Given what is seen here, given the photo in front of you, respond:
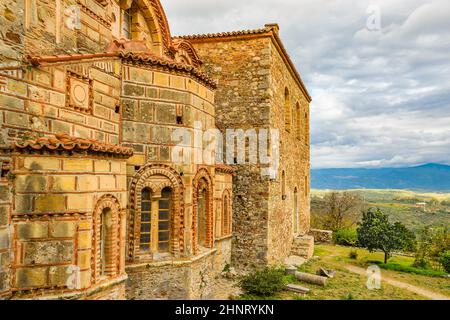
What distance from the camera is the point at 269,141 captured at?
13.7m

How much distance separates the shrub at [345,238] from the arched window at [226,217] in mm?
A: 14015

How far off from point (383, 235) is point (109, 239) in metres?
16.0

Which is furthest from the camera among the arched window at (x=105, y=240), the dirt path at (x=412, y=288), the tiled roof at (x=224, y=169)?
the dirt path at (x=412, y=288)

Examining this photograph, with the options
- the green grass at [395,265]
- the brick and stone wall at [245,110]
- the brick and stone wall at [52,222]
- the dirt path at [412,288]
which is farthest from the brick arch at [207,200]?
the green grass at [395,265]

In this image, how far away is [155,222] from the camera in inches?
321

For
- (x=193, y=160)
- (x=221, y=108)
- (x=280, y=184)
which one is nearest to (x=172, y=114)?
(x=193, y=160)

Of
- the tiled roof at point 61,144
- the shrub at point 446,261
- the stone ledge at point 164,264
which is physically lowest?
the shrub at point 446,261

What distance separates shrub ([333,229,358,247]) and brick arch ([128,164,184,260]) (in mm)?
18710

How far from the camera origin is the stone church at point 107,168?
5586mm

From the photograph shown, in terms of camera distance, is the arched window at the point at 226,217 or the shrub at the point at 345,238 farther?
Answer: the shrub at the point at 345,238

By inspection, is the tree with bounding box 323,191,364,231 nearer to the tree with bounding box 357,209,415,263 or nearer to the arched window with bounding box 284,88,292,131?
the tree with bounding box 357,209,415,263

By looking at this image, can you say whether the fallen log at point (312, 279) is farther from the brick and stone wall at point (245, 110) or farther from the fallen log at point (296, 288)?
the brick and stone wall at point (245, 110)

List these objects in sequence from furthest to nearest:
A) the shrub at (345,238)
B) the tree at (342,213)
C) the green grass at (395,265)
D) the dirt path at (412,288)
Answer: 1. the tree at (342,213)
2. the shrub at (345,238)
3. the green grass at (395,265)
4. the dirt path at (412,288)

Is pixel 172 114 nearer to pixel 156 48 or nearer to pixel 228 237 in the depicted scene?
pixel 156 48
